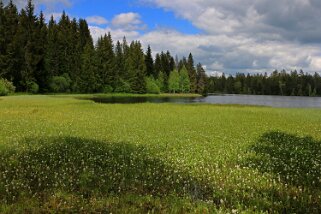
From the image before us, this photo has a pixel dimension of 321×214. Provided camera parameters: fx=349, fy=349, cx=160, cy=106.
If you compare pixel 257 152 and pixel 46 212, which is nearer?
pixel 46 212

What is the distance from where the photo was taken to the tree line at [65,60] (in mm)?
91625

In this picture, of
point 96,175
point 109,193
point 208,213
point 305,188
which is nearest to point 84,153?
point 96,175

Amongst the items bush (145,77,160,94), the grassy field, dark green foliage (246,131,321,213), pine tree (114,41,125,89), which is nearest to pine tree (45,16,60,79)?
pine tree (114,41,125,89)

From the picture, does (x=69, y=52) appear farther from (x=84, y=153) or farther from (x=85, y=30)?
(x=84, y=153)

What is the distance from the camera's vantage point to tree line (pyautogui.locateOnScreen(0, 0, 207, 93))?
9162 centimetres

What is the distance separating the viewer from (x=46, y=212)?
29.7 ft

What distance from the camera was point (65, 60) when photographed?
11338 cm

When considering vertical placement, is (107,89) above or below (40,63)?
below

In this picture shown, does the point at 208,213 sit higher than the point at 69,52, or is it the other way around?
the point at 69,52

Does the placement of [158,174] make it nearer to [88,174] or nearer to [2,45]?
[88,174]

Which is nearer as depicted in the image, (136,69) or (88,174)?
(88,174)

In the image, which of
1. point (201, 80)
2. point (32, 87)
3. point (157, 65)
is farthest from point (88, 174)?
point (201, 80)

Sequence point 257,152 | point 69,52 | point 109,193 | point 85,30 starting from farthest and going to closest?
point 85,30 → point 69,52 → point 257,152 → point 109,193

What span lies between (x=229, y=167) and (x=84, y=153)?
6.53 m
